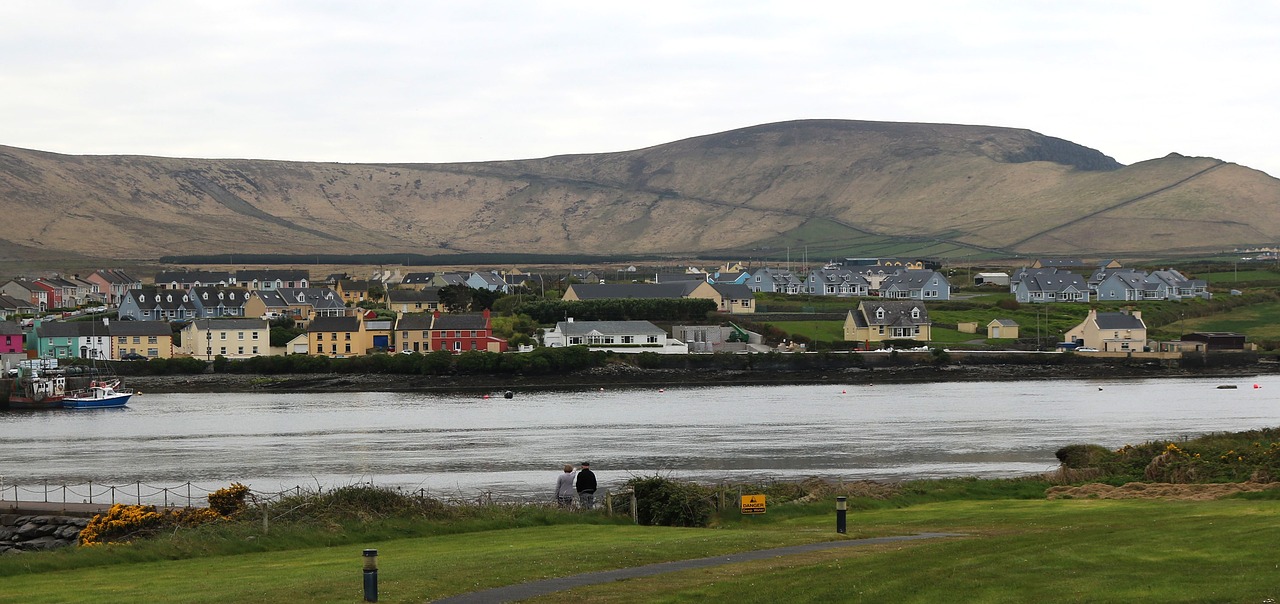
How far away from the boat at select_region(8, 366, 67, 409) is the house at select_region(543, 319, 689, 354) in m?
29.4

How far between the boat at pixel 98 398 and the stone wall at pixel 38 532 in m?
43.6

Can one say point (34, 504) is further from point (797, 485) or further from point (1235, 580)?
point (1235, 580)

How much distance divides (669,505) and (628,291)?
278ft

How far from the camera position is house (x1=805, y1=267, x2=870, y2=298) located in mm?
129500

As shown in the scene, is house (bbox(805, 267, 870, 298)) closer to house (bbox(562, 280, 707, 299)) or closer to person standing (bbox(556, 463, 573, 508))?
house (bbox(562, 280, 707, 299))

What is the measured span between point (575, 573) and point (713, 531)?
19.7 feet

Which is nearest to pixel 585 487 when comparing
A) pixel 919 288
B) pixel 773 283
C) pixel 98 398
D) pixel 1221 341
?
pixel 98 398

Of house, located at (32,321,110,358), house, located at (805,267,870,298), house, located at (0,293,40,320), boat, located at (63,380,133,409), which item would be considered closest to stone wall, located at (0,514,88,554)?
boat, located at (63,380,133,409)

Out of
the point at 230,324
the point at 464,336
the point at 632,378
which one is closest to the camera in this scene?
the point at 632,378

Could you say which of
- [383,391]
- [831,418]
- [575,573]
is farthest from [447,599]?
[383,391]

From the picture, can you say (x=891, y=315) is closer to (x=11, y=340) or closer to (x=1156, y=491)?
(x=11, y=340)

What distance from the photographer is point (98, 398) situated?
71.6m

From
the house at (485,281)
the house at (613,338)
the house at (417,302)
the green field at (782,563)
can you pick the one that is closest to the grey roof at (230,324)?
the house at (613,338)

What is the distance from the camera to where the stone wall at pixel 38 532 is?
1074 inches
